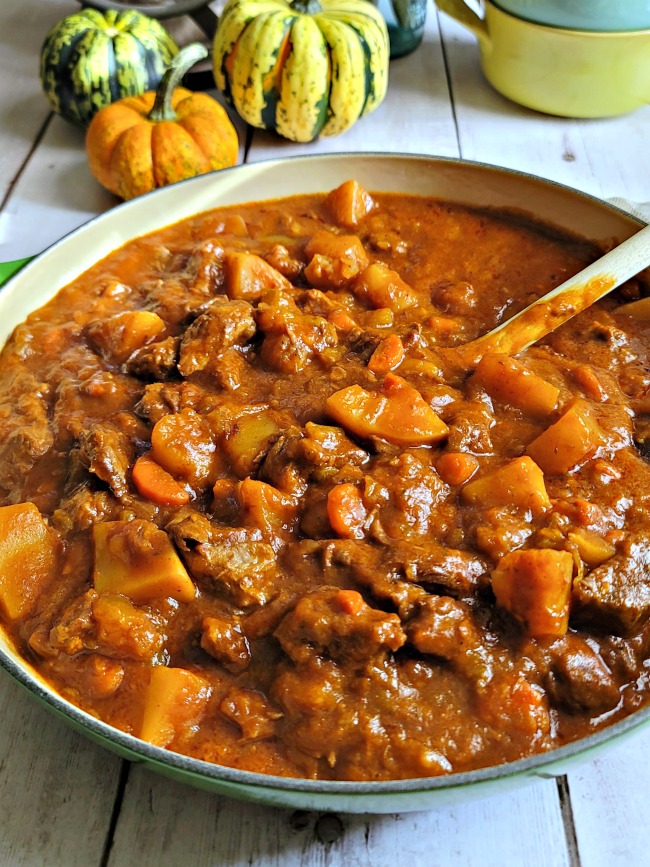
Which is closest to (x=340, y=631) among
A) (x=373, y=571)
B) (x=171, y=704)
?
(x=373, y=571)

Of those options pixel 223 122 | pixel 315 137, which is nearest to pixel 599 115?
pixel 315 137

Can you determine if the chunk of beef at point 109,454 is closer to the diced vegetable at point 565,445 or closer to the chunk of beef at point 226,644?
the chunk of beef at point 226,644

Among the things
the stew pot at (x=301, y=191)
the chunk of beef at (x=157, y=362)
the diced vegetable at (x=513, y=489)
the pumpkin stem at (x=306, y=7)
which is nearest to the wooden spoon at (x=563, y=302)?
the stew pot at (x=301, y=191)

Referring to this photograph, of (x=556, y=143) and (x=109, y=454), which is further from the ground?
(x=109, y=454)

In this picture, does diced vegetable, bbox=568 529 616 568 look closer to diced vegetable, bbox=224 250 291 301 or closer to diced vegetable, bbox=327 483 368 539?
diced vegetable, bbox=327 483 368 539

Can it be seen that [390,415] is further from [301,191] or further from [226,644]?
[301,191]

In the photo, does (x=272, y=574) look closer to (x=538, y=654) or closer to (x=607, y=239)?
(x=538, y=654)
